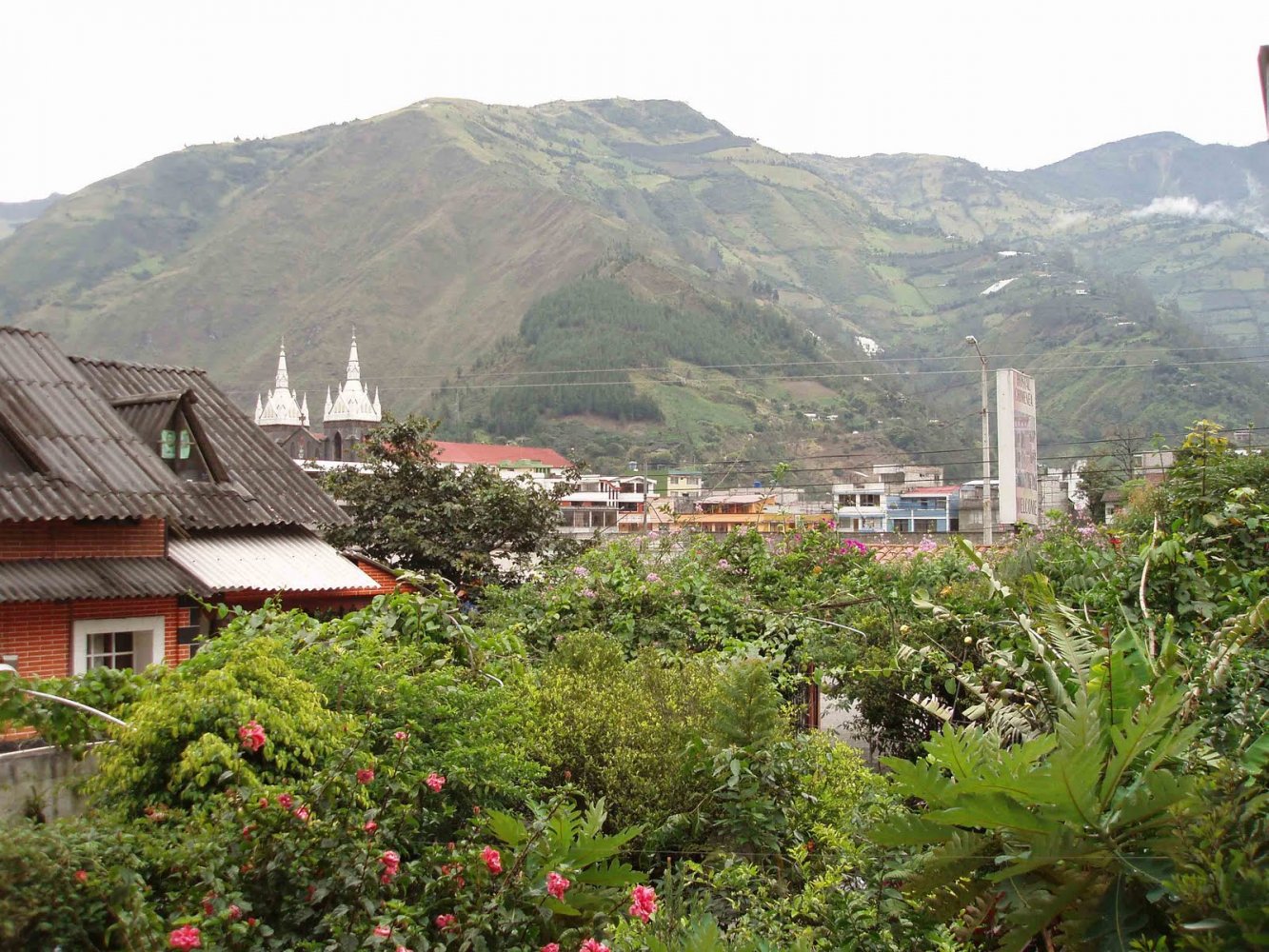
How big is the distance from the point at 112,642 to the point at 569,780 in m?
8.31

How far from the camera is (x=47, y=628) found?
40.1 ft

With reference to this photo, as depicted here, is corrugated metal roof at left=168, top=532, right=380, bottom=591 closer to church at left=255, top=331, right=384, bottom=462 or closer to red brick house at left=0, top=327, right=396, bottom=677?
red brick house at left=0, top=327, right=396, bottom=677

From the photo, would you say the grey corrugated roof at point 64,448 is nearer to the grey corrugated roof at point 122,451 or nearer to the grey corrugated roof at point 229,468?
the grey corrugated roof at point 122,451

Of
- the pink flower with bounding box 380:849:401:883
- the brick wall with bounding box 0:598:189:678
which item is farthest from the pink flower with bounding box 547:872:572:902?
the brick wall with bounding box 0:598:189:678

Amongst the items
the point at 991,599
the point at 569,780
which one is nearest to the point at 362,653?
the point at 569,780

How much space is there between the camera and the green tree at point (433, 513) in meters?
20.7

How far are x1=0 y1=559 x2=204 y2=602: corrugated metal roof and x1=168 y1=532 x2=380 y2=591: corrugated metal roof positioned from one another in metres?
0.46

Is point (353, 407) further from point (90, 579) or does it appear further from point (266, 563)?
point (90, 579)

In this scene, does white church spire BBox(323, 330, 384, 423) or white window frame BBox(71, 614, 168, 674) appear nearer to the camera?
white window frame BBox(71, 614, 168, 674)

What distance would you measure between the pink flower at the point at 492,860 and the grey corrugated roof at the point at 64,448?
8720 millimetres

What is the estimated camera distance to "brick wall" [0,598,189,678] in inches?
467

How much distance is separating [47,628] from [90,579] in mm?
647

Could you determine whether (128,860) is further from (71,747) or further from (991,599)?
(991,599)

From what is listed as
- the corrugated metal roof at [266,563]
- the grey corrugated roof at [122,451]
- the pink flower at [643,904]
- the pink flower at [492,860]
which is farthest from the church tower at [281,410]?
the pink flower at [643,904]
